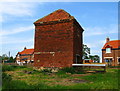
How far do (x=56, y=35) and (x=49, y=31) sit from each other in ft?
4.33

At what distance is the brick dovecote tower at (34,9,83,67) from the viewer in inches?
714

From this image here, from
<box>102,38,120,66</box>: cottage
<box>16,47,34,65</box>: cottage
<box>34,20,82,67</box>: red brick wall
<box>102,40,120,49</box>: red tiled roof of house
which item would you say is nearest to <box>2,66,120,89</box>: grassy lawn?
<box>34,20,82,67</box>: red brick wall

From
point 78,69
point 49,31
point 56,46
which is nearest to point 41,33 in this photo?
point 49,31

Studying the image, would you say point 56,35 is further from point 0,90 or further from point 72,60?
point 0,90

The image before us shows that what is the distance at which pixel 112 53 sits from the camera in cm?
3838

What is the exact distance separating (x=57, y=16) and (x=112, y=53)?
80.9ft

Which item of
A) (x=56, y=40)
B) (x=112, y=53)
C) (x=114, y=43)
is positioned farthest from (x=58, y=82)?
(x=114, y=43)

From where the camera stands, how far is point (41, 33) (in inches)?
797

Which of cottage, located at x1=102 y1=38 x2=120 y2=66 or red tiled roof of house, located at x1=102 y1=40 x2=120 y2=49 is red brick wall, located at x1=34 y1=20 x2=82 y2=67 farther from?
red tiled roof of house, located at x1=102 y1=40 x2=120 y2=49

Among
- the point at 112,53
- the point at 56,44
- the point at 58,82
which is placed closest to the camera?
the point at 58,82

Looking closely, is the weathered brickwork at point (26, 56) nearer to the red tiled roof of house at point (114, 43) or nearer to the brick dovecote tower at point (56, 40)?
the red tiled roof of house at point (114, 43)

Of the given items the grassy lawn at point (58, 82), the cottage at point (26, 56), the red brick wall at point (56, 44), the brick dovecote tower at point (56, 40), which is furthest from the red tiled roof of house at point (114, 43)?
the cottage at point (26, 56)

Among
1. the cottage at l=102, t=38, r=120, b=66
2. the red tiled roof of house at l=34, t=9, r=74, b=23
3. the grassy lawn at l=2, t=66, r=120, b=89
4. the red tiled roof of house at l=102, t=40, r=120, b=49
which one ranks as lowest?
the grassy lawn at l=2, t=66, r=120, b=89

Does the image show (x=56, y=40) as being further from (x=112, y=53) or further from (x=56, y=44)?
(x=112, y=53)
